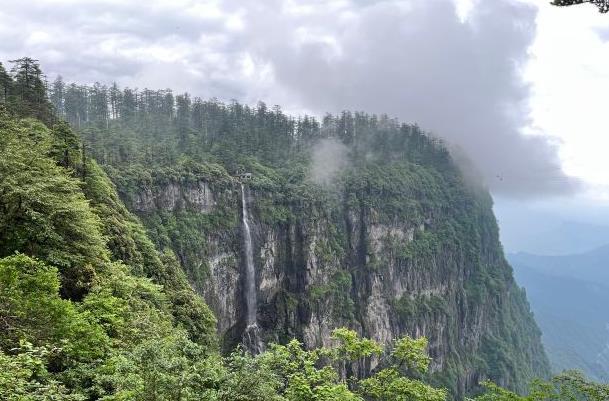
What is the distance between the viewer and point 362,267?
105312 mm

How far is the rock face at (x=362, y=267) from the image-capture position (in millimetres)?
75688

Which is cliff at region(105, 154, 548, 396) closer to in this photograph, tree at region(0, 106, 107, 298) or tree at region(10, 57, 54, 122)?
tree at region(10, 57, 54, 122)

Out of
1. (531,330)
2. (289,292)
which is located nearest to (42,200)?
(289,292)

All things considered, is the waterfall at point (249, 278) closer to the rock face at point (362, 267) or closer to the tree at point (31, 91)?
the rock face at point (362, 267)

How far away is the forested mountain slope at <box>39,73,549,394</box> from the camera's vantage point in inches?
3007

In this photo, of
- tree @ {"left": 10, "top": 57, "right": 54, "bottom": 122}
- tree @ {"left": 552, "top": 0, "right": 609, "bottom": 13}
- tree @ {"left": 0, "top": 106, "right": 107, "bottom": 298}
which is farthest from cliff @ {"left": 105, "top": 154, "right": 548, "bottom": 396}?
tree @ {"left": 552, "top": 0, "right": 609, "bottom": 13}

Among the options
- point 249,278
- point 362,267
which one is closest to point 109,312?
point 249,278

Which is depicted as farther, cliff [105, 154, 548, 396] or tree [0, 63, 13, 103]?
cliff [105, 154, 548, 396]

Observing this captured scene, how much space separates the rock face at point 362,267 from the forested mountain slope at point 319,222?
12.2 inches

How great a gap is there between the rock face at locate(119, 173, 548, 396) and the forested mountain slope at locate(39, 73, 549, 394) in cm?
31

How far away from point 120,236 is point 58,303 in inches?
763

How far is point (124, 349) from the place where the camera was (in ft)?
64.0

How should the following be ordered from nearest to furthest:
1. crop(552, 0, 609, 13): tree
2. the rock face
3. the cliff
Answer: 1. crop(552, 0, 609, 13): tree
2. the cliff
3. the rock face

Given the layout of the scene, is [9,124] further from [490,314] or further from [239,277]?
[490,314]
